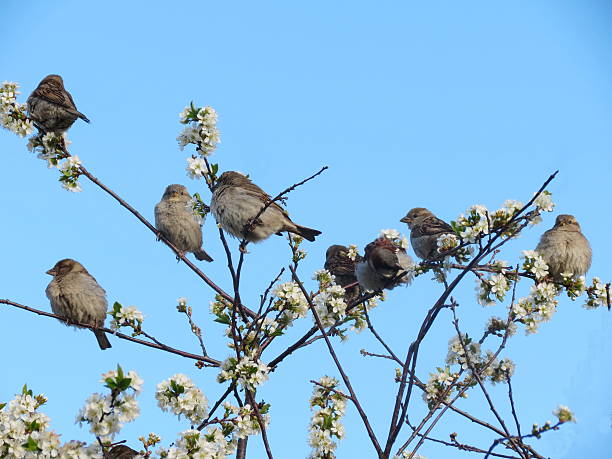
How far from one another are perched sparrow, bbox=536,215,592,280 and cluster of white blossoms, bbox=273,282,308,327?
3738 millimetres

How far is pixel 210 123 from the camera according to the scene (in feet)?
17.2

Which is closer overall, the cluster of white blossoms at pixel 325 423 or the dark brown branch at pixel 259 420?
the dark brown branch at pixel 259 420

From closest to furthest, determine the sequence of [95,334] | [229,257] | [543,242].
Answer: [229,257] < [95,334] < [543,242]

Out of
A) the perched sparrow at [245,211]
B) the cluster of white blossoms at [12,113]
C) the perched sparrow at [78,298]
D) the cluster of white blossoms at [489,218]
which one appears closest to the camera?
the cluster of white blossoms at [489,218]

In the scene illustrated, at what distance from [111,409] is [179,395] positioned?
1154 millimetres

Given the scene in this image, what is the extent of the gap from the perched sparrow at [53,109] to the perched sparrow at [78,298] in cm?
165

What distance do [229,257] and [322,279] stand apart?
1.59 meters

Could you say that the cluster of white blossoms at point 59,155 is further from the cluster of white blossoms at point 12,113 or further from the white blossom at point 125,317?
the white blossom at point 125,317

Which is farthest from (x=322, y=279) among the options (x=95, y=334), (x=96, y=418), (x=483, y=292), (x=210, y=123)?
(x=96, y=418)

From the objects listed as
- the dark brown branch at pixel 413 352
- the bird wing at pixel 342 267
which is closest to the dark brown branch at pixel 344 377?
the dark brown branch at pixel 413 352

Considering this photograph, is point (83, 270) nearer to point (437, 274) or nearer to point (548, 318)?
point (437, 274)

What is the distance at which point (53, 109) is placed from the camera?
7359 mm

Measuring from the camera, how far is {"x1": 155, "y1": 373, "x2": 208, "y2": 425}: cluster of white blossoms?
4.59 m

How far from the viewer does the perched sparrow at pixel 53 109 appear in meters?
7.38
